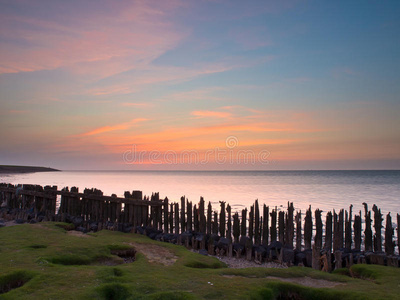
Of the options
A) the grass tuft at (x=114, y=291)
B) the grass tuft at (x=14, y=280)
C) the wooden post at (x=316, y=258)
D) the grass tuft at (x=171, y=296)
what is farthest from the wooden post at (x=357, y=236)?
the grass tuft at (x=14, y=280)

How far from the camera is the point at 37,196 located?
19.0 metres

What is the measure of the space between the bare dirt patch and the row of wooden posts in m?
Result: 2.74

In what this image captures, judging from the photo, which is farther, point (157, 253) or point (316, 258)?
point (316, 258)

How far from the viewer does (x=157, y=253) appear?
32.8 feet

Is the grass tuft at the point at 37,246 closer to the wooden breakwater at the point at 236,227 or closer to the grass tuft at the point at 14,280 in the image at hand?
the grass tuft at the point at 14,280

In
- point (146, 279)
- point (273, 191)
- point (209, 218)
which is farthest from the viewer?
point (273, 191)

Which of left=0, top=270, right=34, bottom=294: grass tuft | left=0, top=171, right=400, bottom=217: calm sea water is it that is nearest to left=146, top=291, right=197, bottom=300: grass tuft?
left=0, top=270, right=34, bottom=294: grass tuft

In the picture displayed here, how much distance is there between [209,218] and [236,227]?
1182 mm

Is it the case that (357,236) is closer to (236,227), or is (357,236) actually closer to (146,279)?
(236,227)

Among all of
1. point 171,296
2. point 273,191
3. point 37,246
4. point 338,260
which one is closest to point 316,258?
point 338,260

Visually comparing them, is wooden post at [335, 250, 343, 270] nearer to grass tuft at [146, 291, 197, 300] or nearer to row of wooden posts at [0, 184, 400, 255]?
row of wooden posts at [0, 184, 400, 255]

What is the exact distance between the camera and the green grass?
19.9 feet

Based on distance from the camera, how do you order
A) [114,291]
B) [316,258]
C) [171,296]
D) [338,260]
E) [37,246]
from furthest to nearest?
[316,258], [338,260], [37,246], [114,291], [171,296]

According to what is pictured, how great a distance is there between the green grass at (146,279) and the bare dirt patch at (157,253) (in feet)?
0.85
